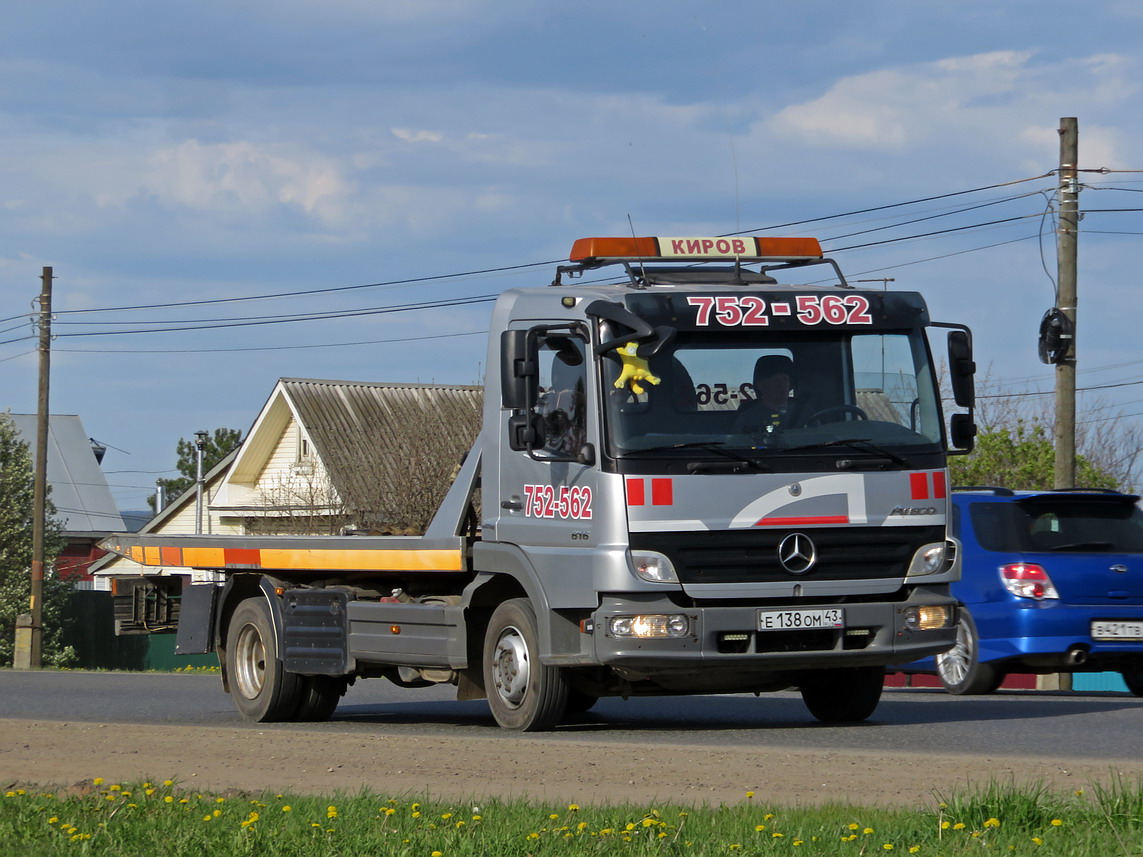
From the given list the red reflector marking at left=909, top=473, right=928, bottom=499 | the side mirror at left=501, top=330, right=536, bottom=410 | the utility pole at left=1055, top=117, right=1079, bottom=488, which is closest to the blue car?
the red reflector marking at left=909, top=473, right=928, bottom=499

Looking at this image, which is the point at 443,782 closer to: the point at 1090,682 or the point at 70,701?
the point at 70,701

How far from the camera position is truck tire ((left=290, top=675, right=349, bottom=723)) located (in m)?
13.6

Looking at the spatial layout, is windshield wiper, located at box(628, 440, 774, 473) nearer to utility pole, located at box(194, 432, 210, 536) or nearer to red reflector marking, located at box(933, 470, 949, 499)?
red reflector marking, located at box(933, 470, 949, 499)

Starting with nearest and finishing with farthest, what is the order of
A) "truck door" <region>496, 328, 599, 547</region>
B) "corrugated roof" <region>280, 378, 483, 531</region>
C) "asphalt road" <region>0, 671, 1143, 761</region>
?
"asphalt road" <region>0, 671, 1143, 761</region>, "truck door" <region>496, 328, 599, 547</region>, "corrugated roof" <region>280, 378, 483, 531</region>

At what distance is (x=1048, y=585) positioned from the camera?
13672 millimetres

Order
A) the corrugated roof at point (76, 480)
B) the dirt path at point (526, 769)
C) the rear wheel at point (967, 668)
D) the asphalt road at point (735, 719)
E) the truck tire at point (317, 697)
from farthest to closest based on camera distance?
the corrugated roof at point (76, 480)
the rear wheel at point (967, 668)
the truck tire at point (317, 697)
the asphalt road at point (735, 719)
the dirt path at point (526, 769)

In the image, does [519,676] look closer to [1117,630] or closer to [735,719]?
[735,719]

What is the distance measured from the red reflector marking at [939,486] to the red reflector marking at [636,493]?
1907 mm

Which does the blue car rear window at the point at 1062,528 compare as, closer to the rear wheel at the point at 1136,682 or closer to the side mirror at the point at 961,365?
the rear wheel at the point at 1136,682

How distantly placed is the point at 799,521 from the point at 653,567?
36.6 inches

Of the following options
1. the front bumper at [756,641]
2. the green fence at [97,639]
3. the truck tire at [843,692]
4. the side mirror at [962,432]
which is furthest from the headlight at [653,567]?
the green fence at [97,639]

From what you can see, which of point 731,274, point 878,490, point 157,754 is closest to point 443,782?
point 157,754

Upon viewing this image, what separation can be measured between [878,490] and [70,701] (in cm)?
1013

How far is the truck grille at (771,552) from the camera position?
10352 millimetres
